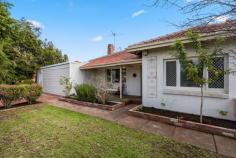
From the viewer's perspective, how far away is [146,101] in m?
8.12

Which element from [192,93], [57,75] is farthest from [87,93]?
[57,75]

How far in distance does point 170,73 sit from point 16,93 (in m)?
9.24

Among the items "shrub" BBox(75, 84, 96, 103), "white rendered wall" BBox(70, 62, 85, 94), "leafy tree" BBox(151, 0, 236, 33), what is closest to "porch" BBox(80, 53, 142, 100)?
"white rendered wall" BBox(70, 62, 85, 94)

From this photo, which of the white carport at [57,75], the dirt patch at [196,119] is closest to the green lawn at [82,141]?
the dirt patch at [196,119]

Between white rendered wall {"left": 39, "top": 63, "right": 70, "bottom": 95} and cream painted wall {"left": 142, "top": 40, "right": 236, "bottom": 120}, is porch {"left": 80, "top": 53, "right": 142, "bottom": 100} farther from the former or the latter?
cream painted wall {"left": 142, "top": 40, "right": 236, "bottom": 120}

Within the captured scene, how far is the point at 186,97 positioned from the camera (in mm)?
6719

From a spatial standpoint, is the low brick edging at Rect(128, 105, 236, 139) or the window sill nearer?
the low brick edging at Rect(128, 105, 236, 139)

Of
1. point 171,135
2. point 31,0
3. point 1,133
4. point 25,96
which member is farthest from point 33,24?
point 171,135

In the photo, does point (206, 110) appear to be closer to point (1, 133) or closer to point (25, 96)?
point (1, 133)

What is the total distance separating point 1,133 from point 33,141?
160 cm

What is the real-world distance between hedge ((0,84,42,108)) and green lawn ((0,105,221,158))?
309 centimetres

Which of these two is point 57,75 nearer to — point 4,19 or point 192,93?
point 4,19

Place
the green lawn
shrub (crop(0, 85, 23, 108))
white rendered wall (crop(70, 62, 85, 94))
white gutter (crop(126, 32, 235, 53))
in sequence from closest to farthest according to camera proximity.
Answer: the green lawn → white gutter (crop(126, 32, 235, 53)) → shrub (crop(0, 85, 23, 108)) → white rendered wall (crop(70, 62, 85, 94))

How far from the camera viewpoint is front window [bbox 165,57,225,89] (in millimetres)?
6043
